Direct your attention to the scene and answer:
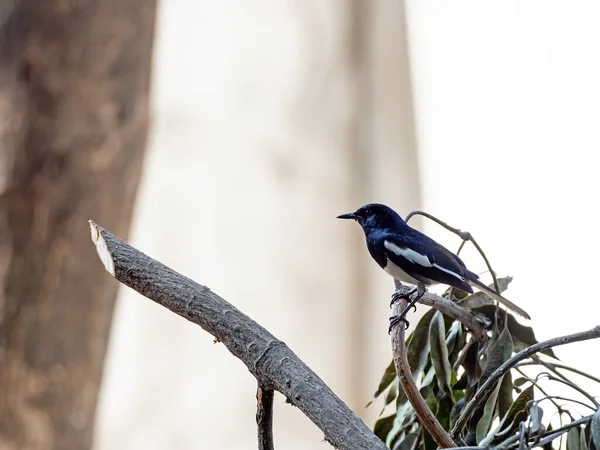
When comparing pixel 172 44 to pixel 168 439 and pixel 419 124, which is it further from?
pixel 168 439

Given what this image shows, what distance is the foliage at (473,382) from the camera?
0.78 meters

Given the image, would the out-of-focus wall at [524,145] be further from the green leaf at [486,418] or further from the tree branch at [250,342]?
the tree branch at [250,342]

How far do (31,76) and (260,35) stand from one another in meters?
0.91

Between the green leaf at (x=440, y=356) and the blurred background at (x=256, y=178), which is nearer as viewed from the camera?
the green leaf at (x=440, y=356)

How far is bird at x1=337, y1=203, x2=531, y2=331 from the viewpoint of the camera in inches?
31.4

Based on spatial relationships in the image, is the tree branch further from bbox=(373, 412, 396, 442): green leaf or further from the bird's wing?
bbox=(373, 412, 396, 442): green leaf

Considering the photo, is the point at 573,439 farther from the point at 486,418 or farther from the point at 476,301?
the point at 476,301

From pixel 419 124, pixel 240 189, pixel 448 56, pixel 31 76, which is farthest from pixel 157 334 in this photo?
pixel 448 56

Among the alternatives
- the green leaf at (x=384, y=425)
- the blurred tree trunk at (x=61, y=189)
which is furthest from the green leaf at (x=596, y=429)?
the blurred tree trunk at (x=61, y=189)

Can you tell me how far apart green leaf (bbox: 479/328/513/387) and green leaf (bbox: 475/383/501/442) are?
3 centimetres

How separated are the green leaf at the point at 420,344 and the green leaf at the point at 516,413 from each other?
0.57 feet

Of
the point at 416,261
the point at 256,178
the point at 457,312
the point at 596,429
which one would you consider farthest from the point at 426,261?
the point at 256,178

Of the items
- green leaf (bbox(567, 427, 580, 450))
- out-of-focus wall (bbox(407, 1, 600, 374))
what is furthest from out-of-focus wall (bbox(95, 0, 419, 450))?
green leaf (bbox(567, 427, 580, 450))

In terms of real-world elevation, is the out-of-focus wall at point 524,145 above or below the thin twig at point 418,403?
above
